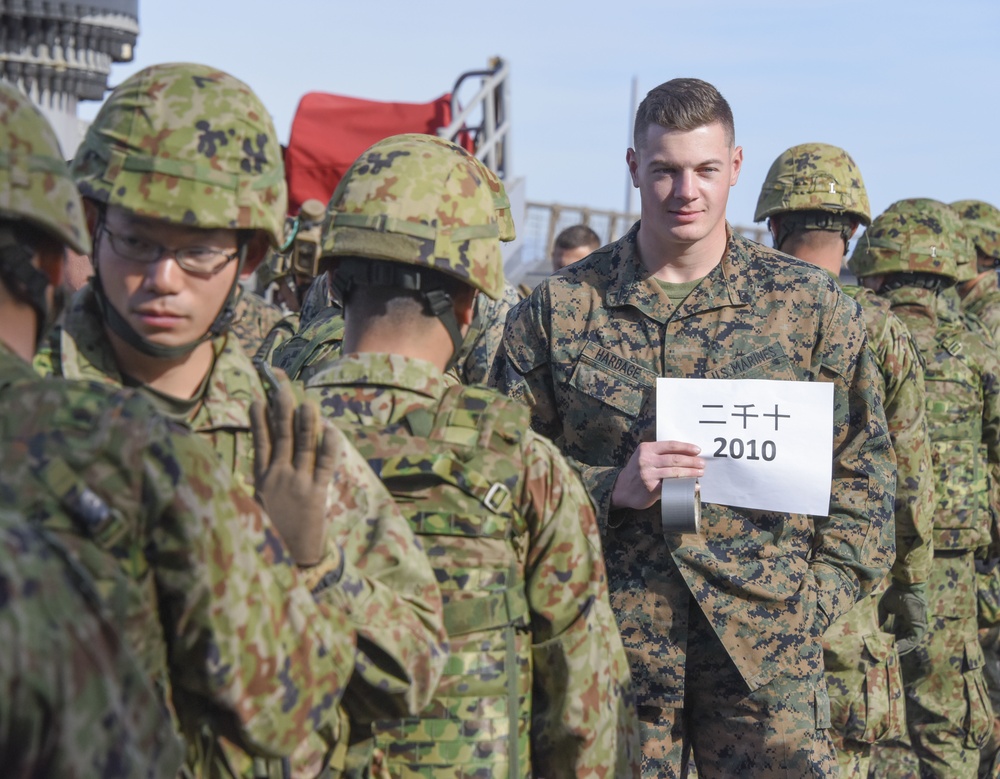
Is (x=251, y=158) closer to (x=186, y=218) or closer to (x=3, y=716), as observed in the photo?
(x=186, y=218)

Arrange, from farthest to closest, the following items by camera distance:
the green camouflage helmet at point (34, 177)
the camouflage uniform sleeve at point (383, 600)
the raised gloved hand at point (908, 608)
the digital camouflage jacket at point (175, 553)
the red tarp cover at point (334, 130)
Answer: the red tarp cover at point (334, 130), the raised gloved hand at point (908, 608), the camouflage uniform sleeve at point (383, 600), the green camouflage helmet at point (34, 177), the digital camouflage jacket at point (175, 553)

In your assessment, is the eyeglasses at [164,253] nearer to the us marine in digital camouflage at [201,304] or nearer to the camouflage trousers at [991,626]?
the us marine in digital camouflage at [201,304]

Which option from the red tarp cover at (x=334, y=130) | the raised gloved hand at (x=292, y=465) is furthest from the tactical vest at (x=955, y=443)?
the red tarp cover at (x=334, y=130)

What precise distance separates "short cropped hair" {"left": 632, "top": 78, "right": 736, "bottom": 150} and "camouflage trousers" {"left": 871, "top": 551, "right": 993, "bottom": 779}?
3872 mm

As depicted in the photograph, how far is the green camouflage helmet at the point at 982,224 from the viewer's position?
10.6m

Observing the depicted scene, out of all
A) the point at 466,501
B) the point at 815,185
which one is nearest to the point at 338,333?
the point at 466,501

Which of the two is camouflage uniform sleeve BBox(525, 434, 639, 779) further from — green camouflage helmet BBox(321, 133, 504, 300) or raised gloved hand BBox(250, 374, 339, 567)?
raised gloved hand BBox(250, 374, 339, 567)

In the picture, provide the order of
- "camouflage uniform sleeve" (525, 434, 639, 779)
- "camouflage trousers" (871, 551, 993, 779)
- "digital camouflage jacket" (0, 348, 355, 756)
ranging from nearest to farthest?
1. "digital camouflage jacket" (0, 348, 355, 756)
2. "camouflage uniform sleeve" (525, 434, 639, 779)
3. "camouflage trousers" (871, 551, 993, 779)

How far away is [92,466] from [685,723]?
2.85m

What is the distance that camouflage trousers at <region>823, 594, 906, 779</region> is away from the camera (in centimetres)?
589

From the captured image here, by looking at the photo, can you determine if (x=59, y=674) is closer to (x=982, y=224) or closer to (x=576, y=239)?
(x=982, y=224)

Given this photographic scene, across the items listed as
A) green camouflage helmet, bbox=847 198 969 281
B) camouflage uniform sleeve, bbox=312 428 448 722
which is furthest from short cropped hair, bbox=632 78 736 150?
green camouflage helmet, bbox=847 198 969 281

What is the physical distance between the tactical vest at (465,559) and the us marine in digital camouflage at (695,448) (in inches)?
44.5

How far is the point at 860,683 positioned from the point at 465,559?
3469 mm
